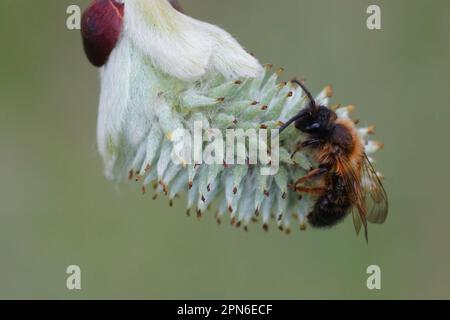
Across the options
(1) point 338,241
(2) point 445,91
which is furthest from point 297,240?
(2) point 445,91

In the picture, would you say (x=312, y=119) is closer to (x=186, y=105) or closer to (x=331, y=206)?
(x=331, y=206)

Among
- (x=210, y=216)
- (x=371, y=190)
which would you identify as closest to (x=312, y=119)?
(x=371, y=190)

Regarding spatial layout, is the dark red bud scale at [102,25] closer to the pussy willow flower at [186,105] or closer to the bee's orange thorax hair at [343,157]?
the pussy willow flower at [186,105]

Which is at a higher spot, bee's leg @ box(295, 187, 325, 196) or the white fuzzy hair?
the white fuzzy hair

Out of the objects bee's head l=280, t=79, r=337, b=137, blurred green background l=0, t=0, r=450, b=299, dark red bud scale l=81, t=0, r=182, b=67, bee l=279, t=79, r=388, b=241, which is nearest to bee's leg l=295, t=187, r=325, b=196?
bee l=279, t=79, r=388, b=241

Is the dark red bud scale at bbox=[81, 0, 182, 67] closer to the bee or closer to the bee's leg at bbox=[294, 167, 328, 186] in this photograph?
the bee

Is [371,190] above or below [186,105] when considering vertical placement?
below
